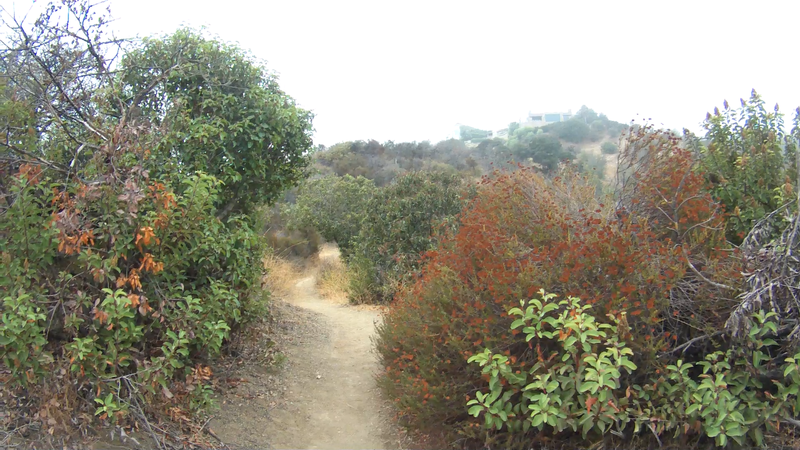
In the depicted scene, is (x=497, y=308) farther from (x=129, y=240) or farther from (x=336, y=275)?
(x=336, y=275)

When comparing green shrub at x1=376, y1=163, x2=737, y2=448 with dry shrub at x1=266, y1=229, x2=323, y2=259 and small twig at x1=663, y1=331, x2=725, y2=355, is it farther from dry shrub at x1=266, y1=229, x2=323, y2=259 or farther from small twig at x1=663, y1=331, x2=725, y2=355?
dry shrub at x1=266, y1=229, x2=323, y2=259

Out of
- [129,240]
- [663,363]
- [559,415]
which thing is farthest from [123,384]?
[663,363]

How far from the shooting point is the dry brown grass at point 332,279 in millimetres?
12016

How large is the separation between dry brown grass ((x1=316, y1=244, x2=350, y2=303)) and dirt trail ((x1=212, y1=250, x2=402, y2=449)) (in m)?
3.21

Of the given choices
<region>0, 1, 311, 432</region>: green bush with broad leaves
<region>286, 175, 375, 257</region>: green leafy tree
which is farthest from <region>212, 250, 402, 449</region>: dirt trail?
<region>286, 175, 375, 257</region>: green leafy tree

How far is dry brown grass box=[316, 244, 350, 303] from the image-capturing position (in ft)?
39.4

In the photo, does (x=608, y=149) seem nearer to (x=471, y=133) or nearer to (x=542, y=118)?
(x=542, y=118)

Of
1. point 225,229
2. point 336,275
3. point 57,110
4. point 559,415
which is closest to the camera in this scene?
point 559,415

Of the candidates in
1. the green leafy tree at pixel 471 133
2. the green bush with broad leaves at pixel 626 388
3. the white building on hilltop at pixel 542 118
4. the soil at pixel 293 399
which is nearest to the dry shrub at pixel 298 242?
the soil at pixel 293 399

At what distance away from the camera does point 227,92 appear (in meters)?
6.32

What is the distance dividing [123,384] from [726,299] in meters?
4.49

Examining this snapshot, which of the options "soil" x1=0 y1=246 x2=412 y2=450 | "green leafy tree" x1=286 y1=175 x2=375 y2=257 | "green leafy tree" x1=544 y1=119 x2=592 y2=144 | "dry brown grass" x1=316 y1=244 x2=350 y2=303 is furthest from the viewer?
"green leafy tree" x1=544 y1=119 x2=592 y2=144

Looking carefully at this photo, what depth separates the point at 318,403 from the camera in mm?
5930

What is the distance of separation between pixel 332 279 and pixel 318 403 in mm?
7313
